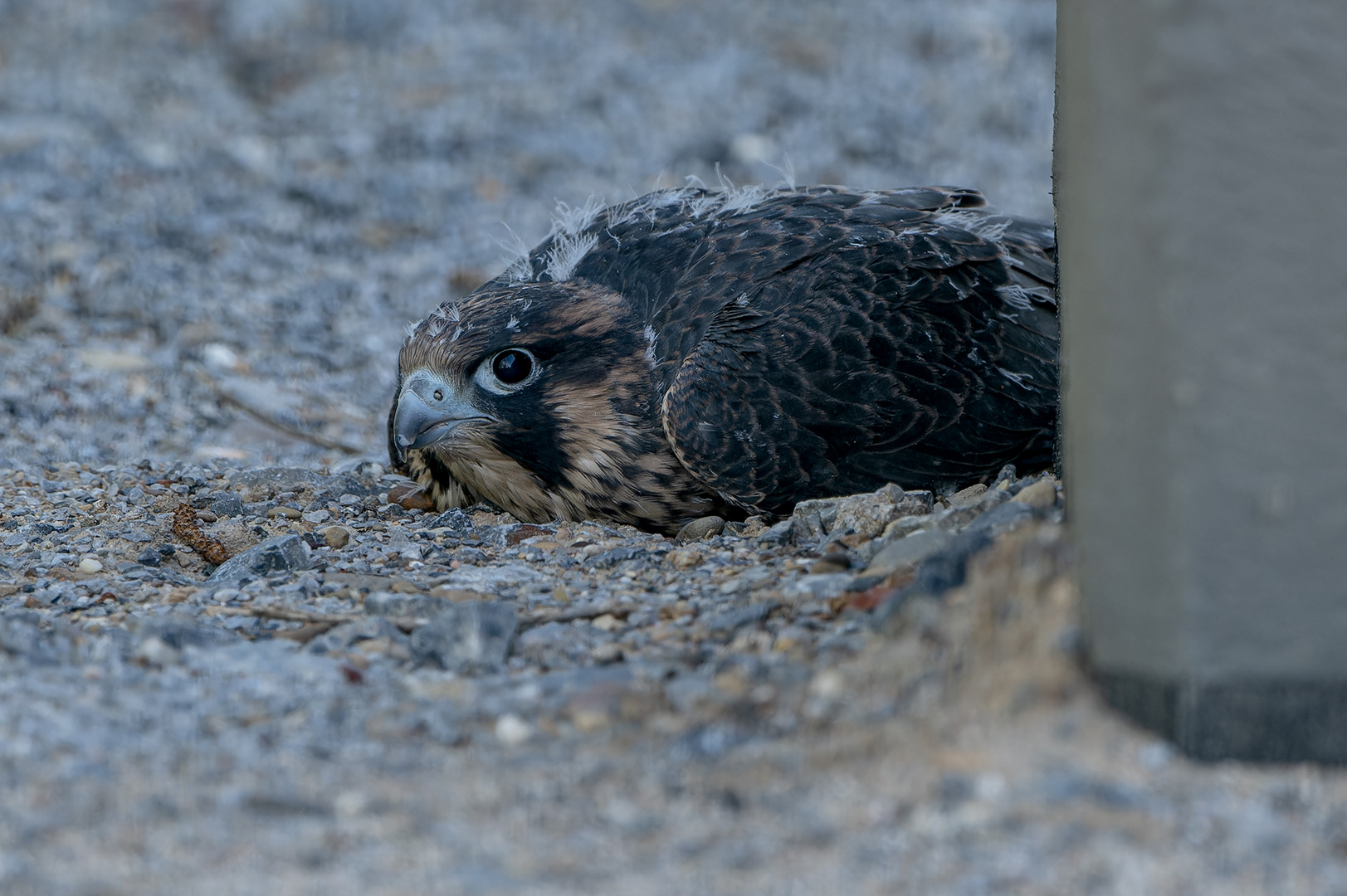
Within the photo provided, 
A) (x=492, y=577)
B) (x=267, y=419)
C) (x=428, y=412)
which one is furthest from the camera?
(x=267, y=419)

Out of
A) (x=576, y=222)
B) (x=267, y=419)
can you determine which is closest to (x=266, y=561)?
(x=576, y=222)

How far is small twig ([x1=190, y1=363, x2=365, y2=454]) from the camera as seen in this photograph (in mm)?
4914

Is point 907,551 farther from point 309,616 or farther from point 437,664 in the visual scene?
point 309,616

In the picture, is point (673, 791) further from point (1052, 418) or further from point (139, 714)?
point (1052, 418)

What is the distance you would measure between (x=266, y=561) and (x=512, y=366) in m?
0.87

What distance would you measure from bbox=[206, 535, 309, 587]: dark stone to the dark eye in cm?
74

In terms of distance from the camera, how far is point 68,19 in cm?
895

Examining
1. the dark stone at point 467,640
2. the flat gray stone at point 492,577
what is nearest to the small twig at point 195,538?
the flat gray stone at point 492,577

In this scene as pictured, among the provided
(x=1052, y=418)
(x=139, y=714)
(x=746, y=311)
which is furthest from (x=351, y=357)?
(x=139, y=714)

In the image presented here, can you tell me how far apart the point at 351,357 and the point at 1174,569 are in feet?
15.0

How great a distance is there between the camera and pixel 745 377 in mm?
3529

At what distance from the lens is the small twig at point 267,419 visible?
4914 mm

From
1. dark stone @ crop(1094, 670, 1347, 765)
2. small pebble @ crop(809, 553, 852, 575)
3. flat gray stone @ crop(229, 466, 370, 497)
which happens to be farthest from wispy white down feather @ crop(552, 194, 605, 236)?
dark stone @ crop(1094, 670, 1347, 765)

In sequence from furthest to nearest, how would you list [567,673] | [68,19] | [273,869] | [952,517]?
[68,19] → [952,517] → [567,673] → [273,869]
